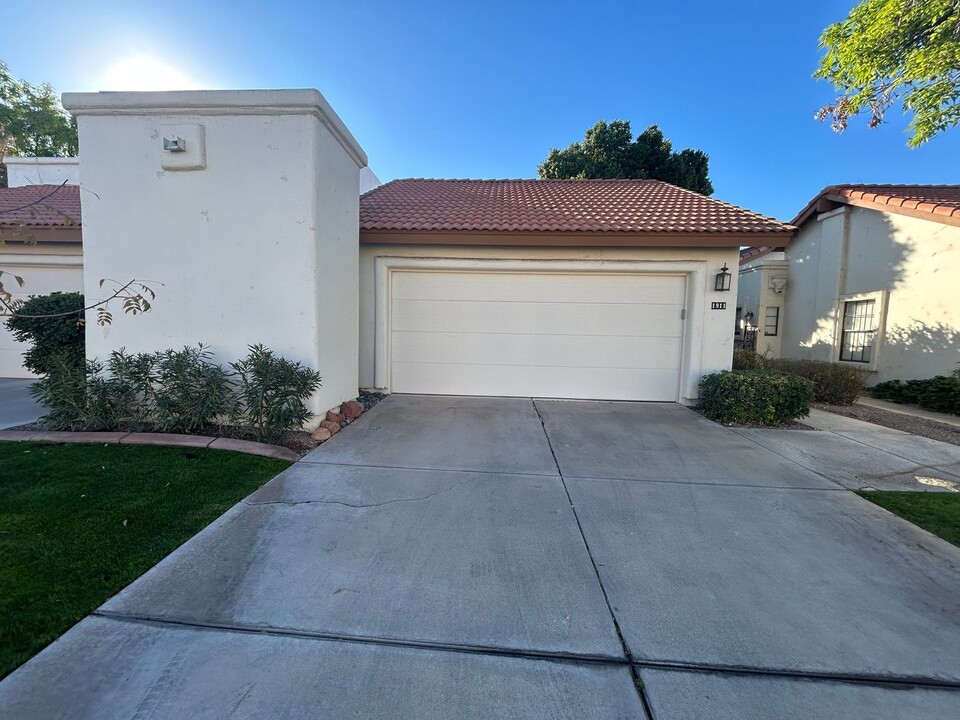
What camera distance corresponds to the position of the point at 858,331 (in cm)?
1027

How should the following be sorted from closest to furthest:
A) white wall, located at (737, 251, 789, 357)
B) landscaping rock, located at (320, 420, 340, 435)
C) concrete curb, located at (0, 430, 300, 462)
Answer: concrete curb, located at (0, 430, 300, 462)
landscaping rock, located at (320, 420, 340, 435)
white wall, located at (737, 251, 789, 357)

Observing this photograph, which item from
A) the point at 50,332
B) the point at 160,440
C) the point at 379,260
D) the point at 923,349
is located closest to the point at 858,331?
the point at 923,349

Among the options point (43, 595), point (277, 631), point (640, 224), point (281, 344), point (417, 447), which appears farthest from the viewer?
point (640, 224)

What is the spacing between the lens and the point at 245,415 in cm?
523

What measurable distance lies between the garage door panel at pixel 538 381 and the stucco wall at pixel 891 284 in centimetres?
557

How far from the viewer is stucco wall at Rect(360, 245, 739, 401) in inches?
290

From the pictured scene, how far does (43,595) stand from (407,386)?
5847mm

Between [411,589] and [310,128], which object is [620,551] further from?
[310,128]

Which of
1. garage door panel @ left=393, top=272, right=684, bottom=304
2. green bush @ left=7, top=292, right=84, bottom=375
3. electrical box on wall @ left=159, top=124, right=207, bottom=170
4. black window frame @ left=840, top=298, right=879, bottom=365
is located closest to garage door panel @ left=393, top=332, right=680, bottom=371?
garage door panel @ left=393, top=272, right=684, bottom=304

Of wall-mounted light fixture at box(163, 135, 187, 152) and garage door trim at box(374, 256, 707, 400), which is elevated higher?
wall-mounted light fixture at box(163, 135, 187, 152)

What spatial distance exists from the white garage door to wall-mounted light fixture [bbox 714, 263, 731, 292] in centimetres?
66

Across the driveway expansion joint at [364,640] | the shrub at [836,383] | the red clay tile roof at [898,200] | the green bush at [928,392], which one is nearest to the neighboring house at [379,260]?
the shrub at [836,383]

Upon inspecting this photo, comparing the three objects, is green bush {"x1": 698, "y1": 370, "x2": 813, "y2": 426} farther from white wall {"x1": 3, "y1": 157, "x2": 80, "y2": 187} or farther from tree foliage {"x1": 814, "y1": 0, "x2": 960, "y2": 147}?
white wall {"x1": 3, "y1": 157, "x2": 80, "y2": 187}

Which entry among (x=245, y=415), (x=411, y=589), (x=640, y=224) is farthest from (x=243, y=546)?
(x=640, y=224)
